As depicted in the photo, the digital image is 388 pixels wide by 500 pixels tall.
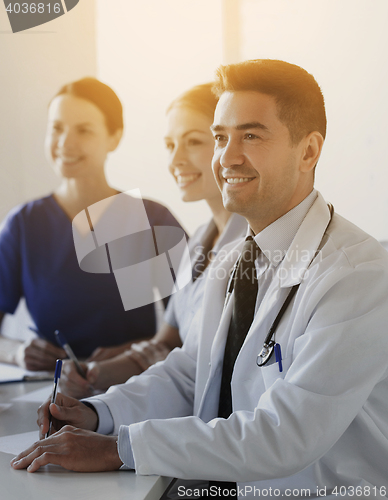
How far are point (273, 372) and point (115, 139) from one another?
4.29 ft

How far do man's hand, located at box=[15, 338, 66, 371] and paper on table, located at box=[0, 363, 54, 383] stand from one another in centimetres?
4

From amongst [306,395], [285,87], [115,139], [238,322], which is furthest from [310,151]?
[115,139]

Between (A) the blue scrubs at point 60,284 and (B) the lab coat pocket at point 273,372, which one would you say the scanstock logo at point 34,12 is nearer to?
(A) the blue scrubs at point 60,284

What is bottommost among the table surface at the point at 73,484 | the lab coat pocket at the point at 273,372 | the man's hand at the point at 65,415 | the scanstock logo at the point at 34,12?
the man's hand at the point at 65,415

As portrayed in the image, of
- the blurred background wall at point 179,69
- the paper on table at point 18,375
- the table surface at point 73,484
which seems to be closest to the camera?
the table surface at point 73,484

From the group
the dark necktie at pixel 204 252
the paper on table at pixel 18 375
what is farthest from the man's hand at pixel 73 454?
the dark necktie at pixel 204 252

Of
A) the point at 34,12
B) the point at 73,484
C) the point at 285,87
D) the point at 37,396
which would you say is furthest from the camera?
the point at 34,12

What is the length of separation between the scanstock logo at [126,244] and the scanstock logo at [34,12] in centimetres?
75

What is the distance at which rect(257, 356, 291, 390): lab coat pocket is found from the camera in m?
0.91

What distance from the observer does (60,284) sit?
1936mm

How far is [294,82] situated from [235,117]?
0.52 ft

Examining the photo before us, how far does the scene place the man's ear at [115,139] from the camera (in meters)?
1.92

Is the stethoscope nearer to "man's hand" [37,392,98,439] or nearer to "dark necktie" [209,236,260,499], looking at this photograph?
"dark necktie" [209,236,260,499]

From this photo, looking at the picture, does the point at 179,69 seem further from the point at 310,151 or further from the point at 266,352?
the point at 266,352
